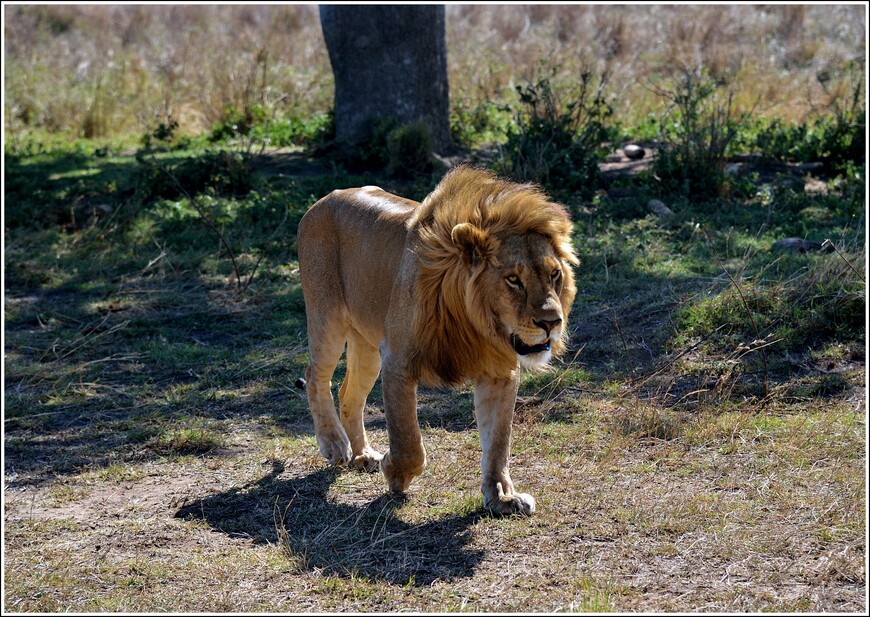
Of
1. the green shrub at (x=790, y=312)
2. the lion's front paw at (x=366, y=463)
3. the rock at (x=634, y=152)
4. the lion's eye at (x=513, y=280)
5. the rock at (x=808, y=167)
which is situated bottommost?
the lion's front paw at (x=366, y=463)

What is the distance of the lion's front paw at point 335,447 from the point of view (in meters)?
4.89

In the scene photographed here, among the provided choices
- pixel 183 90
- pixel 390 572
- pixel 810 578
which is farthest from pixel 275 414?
pixel 183 90

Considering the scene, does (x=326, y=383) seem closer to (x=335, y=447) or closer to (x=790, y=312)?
(x=335, y=447)

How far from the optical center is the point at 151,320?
739 cm

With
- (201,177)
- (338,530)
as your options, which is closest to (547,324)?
(338,530)

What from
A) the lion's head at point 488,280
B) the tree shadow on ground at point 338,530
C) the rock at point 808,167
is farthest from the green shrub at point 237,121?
the lion's head at point 488,280

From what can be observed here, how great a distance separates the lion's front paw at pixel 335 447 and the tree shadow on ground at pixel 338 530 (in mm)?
78

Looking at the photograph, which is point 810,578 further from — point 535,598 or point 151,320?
point 151,320

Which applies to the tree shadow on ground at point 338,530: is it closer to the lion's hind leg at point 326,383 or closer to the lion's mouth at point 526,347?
the lion's hind leg at point 326,383

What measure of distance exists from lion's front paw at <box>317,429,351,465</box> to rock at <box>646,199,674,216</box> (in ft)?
14.9

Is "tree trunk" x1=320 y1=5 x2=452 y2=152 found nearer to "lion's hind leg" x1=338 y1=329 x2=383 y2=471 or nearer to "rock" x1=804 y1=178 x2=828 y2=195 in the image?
"rock" x1=804 y1=178 x2=828 y2=195

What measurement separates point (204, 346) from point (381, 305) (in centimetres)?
270

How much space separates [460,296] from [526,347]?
35 centimetres

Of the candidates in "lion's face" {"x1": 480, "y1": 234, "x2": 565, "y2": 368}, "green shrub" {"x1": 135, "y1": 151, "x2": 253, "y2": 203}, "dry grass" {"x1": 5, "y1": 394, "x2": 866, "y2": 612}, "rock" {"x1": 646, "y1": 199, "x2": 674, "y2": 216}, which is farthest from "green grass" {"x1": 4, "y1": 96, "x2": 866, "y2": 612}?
"lion's face" {"x1": 480, "y1": 234, "x2": 565, "y2": 368}
